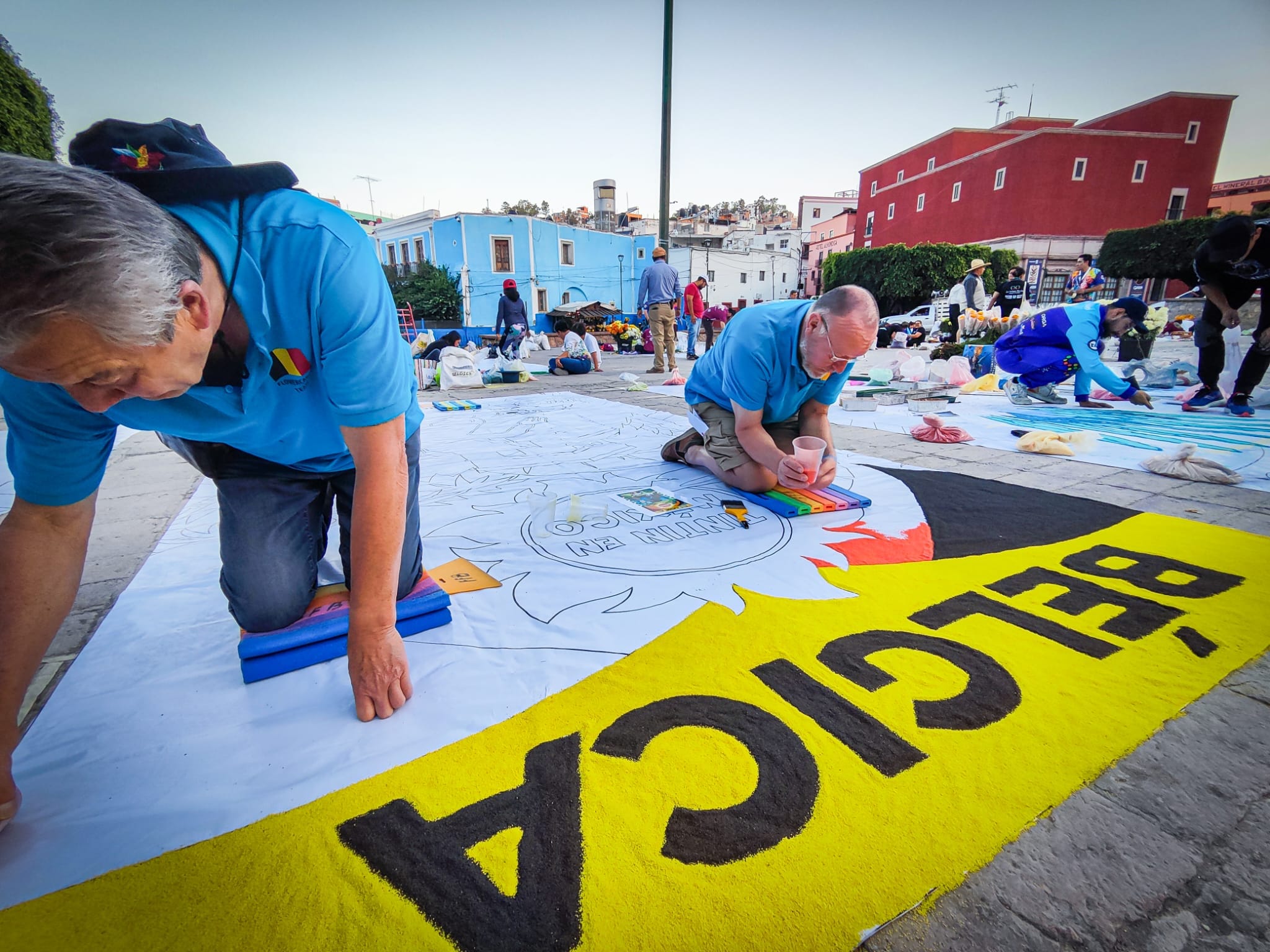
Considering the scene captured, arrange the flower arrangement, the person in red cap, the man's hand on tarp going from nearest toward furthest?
the man's hand on tarp < the person in red cap < the flower arrangement

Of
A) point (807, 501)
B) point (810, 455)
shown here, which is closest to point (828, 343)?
point (810, 455)

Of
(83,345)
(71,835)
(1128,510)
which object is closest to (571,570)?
(71,835)

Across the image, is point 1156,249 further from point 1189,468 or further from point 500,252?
point 500,252

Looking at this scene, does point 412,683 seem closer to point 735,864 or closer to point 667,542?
point 735,864

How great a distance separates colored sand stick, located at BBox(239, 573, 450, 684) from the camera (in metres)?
1.35

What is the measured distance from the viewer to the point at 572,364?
8.24 metres

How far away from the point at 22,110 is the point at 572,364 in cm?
598

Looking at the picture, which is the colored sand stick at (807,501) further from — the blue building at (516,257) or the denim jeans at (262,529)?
the blue building at (516,257)

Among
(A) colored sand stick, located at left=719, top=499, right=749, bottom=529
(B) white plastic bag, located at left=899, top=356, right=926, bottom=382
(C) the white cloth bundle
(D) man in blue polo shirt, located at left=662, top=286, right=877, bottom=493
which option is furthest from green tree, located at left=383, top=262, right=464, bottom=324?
(C) the white cloth bundle

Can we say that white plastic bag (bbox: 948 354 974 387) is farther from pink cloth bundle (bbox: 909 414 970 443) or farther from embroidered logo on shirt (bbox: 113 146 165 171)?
embroidered logo on shirt (bbox: 113 146 165 171)

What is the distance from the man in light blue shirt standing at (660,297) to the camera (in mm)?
7668

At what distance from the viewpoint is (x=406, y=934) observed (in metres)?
0.78

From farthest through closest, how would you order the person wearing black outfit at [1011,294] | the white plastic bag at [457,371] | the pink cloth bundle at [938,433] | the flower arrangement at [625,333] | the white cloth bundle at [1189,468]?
the flower arrangement at [625,333] < the person wearing black outfit at [1011,294] < the white plastic bag at [457,371] < the pink cloth bundle at [938,433] < the white cloth bundle at [1189,468]

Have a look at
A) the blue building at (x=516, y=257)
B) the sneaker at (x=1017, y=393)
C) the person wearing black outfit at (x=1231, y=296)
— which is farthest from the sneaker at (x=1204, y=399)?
the blue building at (x=516, y=257)
